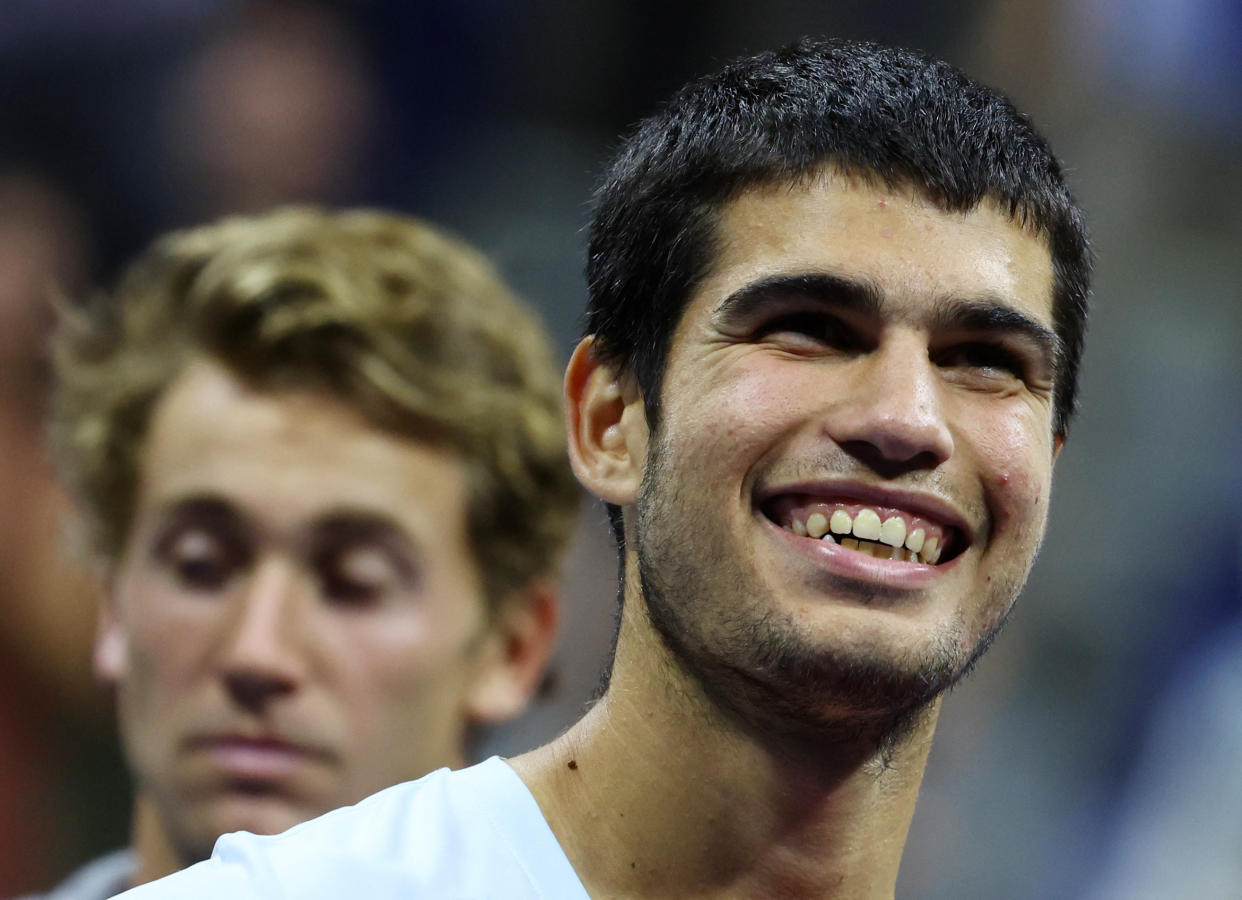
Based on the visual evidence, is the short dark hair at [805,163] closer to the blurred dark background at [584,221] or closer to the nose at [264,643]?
the nose at [264,643]

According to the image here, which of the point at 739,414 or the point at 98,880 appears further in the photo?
the point at 98,880

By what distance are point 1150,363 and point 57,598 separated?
3.87 metres

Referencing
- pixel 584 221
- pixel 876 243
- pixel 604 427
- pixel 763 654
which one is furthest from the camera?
pixel 584 221

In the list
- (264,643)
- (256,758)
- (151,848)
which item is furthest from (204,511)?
(151,848)

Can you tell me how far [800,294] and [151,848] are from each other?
2345 mm

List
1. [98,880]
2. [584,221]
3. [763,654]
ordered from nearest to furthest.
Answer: [763,654]
[98,880]
[584,221]

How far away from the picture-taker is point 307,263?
358 centimetres

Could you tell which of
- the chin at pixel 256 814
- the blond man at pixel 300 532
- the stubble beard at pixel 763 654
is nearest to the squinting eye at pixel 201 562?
the blond man at pixel 300 532

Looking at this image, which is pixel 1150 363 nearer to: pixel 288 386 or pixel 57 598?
pixel 288 386

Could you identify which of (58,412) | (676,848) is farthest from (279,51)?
(676,848)

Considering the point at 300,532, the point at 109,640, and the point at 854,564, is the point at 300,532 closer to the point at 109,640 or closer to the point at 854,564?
the point at 109,640

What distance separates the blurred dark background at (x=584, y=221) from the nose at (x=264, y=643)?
0.57 meters

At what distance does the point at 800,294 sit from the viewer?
211cm

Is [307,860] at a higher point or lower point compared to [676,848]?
lower
